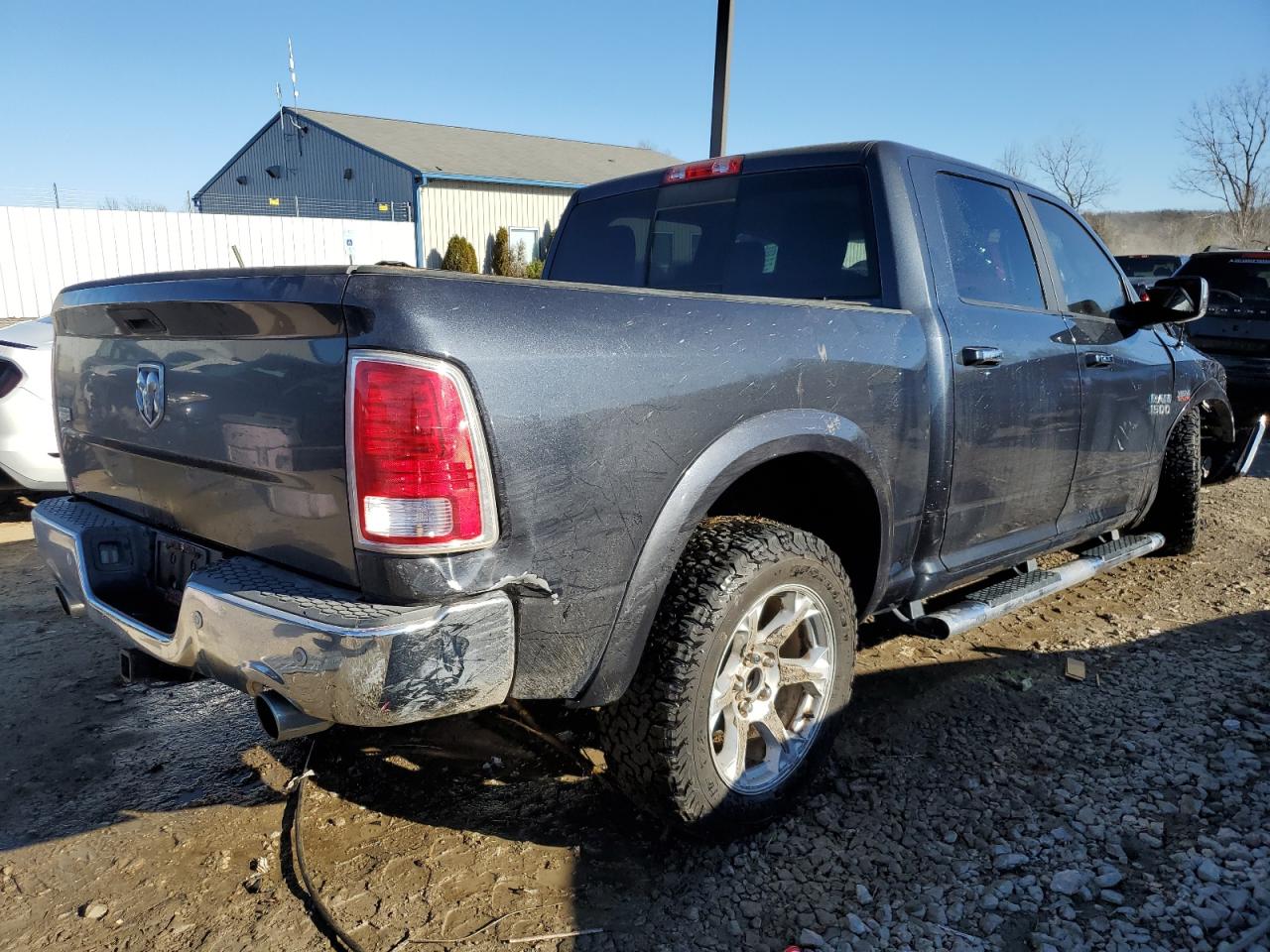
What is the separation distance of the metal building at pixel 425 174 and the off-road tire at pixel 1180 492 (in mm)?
22779

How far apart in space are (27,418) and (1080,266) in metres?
5.64

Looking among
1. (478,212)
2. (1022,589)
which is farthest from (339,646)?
(478,212)

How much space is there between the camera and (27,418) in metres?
5.25

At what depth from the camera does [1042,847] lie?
254 cm

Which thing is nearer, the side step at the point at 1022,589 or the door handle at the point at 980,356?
the door handle at the point at 980,356

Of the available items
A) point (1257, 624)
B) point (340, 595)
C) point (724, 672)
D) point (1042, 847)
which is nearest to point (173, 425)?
point (340, 595)

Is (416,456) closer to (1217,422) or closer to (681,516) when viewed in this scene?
(681,516)

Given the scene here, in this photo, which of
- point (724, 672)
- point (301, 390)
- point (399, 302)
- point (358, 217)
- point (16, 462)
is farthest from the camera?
point (358, 217)

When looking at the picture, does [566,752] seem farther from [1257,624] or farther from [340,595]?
[1257,624]

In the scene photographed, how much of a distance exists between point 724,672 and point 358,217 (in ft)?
92.6

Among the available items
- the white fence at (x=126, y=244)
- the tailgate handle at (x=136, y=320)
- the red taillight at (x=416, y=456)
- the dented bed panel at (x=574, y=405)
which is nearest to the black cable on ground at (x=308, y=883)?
the dented bed panel at (x=574, y=405)

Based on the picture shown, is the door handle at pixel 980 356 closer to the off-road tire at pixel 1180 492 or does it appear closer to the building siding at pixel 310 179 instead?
the off-road tire at pixel 1180 492

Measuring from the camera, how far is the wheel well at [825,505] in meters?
2.74

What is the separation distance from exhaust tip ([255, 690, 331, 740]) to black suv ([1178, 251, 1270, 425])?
8.58 meters
